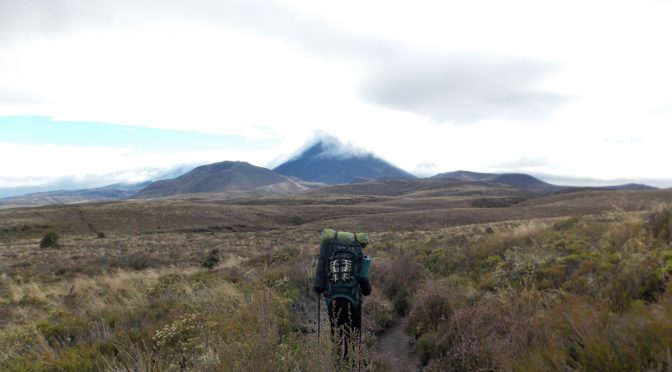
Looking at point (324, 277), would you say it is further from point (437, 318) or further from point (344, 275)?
point (437, 318)

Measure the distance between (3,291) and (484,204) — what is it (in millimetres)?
85514

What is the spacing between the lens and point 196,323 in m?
5.51

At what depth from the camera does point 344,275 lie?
5.29 metres

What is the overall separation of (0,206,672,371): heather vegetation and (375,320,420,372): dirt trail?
72mm

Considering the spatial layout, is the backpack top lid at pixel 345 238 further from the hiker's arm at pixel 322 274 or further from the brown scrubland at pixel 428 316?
the brown scrubland at pixel 428 316

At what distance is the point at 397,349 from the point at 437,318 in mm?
932

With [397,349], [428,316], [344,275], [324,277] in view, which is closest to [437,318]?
[428,316]

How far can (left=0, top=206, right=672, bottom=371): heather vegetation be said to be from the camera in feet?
11.6

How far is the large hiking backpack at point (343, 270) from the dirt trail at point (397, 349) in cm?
127

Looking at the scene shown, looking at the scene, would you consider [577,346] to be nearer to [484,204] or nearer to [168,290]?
[168,290]

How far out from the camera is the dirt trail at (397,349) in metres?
5.62

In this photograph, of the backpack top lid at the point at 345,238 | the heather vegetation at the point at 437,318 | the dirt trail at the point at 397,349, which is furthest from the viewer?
the dirt trail at the point at 397,349

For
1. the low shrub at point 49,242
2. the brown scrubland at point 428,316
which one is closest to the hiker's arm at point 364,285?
the brown scrubland at point 428,316

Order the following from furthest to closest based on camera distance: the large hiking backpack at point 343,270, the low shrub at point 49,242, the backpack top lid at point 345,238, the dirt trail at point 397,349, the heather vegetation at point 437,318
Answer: the low shrub at point 49,242
the dirt trail at point 397,349
the backpack top lid at point 345,238
the large hiking backpack at point 343,270
the heather vegetation at point 437,318
